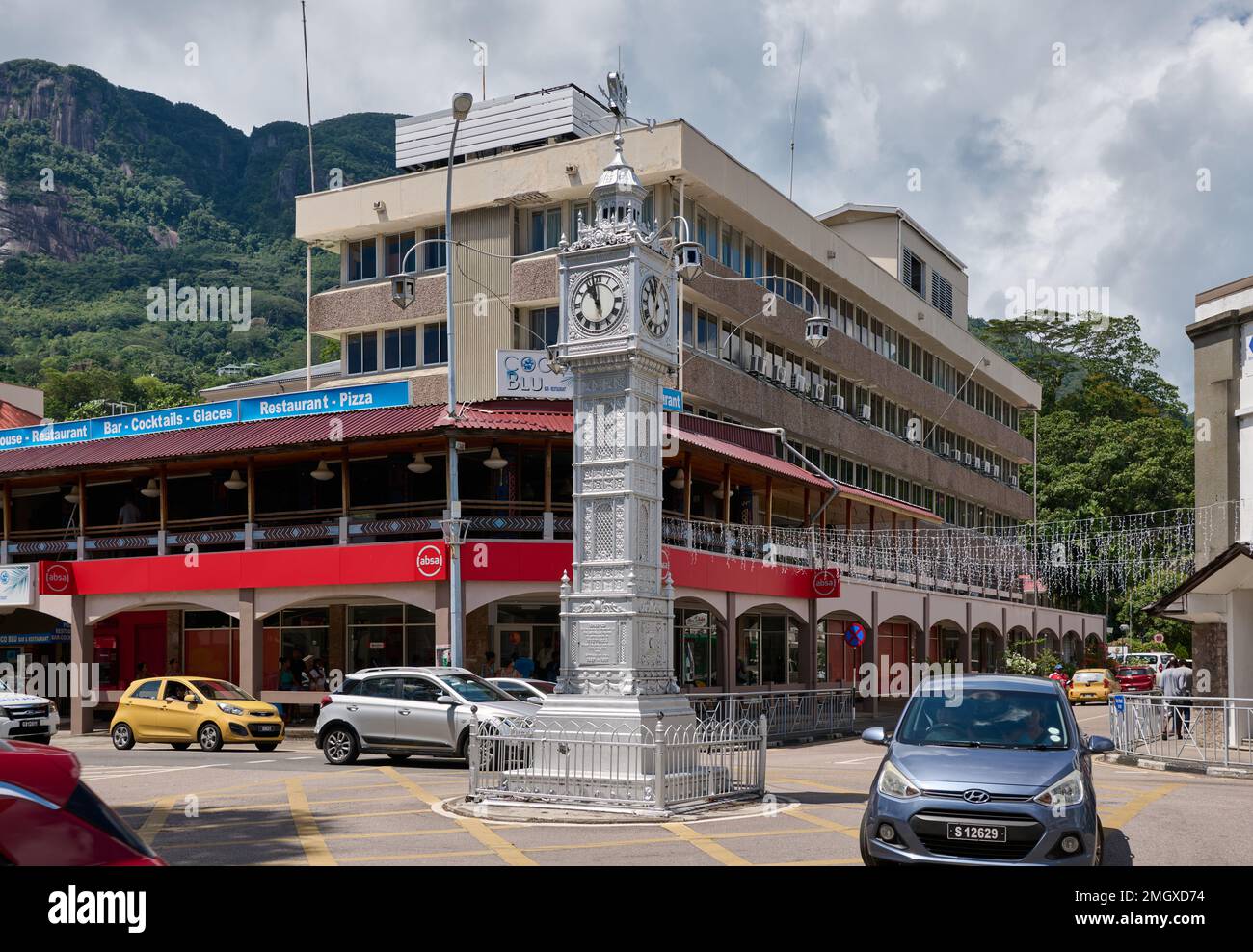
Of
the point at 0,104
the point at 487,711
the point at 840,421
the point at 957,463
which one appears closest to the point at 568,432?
the point at 487,711

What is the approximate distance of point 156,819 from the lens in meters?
14.7

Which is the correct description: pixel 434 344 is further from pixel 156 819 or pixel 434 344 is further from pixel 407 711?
pixel 156 819

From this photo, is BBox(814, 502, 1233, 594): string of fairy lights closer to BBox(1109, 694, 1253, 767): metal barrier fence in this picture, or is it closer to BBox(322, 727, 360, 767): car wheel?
BBox(1109, 694, 1253, 767): metal barrier fence

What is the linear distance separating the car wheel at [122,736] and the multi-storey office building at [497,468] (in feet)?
15.4

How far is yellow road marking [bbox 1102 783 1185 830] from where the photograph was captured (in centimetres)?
1463

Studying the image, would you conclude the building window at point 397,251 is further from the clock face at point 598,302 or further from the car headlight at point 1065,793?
the car headlight at point 1065,793

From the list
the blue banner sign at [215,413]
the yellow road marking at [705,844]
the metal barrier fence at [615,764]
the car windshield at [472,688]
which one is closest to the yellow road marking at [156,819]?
the metal barrier fence at [615,764]

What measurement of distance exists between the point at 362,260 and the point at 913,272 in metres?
26.8

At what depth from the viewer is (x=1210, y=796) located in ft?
58.5

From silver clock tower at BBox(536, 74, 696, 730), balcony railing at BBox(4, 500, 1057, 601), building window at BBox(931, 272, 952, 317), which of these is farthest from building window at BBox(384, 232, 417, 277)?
silver clock tower at BBox(536, 74, 696, 730)

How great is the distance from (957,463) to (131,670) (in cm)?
4023

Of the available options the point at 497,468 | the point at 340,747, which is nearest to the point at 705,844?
the point at 340,747

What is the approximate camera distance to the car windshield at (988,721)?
422 inches

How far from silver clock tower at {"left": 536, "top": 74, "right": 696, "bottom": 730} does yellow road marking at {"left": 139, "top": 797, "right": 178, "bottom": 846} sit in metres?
4.36
